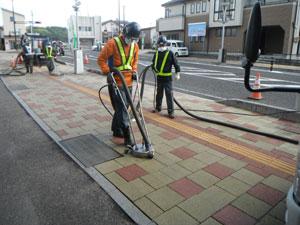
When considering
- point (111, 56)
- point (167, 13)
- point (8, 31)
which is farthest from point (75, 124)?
Result: point (8, 31)

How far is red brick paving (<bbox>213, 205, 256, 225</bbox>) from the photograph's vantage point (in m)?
2.48

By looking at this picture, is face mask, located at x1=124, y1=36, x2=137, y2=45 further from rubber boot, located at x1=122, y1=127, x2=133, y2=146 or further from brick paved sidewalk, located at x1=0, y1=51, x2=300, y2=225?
brick paved sidewalk, located at x1=0, y1=51, x2=300, y2=225

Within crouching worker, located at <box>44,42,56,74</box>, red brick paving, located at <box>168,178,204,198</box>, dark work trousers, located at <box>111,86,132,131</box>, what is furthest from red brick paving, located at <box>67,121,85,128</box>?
crouching worker, located at <box>44,42,56,74</box>

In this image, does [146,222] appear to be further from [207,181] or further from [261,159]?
[261,159]

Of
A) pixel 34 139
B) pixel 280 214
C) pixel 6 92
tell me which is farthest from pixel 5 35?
pixel 280 214

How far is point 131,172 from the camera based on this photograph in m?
3.42

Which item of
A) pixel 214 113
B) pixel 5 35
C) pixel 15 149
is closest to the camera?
pixel 15 149

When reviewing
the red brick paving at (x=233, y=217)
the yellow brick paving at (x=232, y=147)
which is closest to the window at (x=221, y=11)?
the yellow brick paving at (x=232, y=147)

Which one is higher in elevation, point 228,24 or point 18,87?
point 228,24

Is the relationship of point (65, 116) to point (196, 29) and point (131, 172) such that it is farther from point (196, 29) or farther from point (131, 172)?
point (196, 29)

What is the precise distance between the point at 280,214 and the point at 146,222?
137cm

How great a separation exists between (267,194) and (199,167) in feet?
3.03

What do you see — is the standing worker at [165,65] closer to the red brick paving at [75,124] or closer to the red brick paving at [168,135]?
the red brick paving at [168,135]

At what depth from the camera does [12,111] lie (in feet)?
21.3
